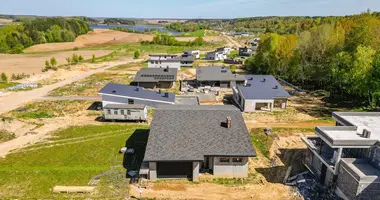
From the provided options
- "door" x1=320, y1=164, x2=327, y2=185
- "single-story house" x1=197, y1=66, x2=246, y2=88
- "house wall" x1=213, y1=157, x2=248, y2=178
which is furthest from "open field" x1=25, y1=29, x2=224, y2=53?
"door" x1=320, y1=164, x2=327, y2=185

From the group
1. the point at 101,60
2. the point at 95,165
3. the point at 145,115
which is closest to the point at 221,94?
the point at 145,115

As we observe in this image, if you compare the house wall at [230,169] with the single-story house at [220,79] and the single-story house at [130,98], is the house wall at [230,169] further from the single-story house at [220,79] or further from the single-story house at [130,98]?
the single-story house at [220,79]

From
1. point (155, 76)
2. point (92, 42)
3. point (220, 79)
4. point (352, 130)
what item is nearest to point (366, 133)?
point (352, 130)

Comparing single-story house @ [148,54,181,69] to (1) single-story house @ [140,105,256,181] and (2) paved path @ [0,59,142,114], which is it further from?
(1) single-story house @ [140,105,256,181]

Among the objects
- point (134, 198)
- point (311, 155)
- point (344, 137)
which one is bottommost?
point (134, 198)

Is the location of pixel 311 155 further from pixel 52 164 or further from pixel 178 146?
pixel 52 164

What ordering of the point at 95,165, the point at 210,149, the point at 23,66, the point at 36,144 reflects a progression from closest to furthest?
the point at 210,149, the point at 95,165, the point at 36,144, the point at 23,66
